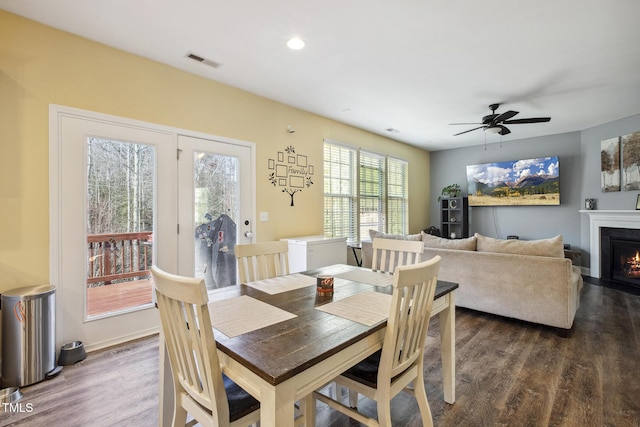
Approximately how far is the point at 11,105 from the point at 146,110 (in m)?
0.93

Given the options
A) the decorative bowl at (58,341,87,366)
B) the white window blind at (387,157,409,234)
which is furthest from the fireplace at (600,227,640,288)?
the decorative bowl at (58,341,87,366)

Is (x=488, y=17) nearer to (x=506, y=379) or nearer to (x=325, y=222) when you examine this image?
(x=506, y=379)

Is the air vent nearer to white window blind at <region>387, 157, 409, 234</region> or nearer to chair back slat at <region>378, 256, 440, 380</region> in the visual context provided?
chair back slat at <region>378, 256, 440, 380</region>

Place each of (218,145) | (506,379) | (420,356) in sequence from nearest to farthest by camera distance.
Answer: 1. (420,356)
2. (506,379)
3. (218,145)

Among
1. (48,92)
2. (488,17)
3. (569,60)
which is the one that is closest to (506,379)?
(488,17)

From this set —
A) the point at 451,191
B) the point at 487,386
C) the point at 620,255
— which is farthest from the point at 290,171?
the point at 620,255

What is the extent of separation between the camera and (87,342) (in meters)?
2.61

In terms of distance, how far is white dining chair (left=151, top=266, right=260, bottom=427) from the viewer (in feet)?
3.32

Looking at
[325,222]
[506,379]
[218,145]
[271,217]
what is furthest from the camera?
[325,222]

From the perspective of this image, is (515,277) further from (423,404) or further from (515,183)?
(515,183)

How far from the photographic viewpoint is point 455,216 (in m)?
6.93

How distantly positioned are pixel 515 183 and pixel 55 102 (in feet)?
23.8

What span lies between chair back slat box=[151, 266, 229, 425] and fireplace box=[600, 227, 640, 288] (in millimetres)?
6299

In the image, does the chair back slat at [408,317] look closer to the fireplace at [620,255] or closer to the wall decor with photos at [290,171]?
the wall decor with photos at [290,171]
